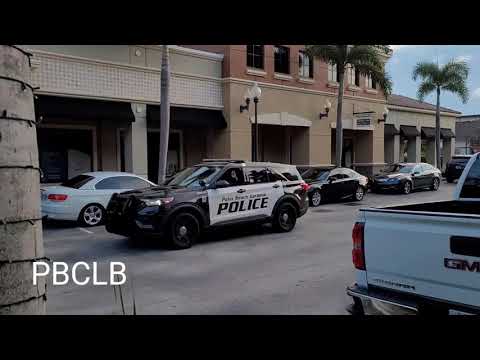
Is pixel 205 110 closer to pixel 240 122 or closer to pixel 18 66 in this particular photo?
pixel 240 122

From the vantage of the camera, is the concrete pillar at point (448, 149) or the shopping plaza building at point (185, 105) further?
the concrete pillar at point (448, 149)

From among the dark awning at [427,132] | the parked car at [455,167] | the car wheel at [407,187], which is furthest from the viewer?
the dark awning at [427,132]

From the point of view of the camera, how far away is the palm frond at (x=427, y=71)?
97.3 feet

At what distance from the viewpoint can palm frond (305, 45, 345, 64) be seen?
2091cm

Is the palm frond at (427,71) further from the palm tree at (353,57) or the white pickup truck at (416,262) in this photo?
the white pickup truck at (416,262)

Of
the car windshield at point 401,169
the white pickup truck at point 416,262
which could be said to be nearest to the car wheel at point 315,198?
the car windshield at point 401,169

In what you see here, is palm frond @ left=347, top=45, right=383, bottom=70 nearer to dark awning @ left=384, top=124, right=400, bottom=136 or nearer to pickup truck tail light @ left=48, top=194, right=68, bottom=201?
dark awning @ left=384, top=124, right=400, bottom=136

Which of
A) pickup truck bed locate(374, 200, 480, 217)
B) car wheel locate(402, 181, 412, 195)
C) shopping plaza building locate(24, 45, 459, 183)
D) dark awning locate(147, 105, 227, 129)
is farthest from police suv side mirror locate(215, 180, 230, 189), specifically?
car wheel locate(402, 181, 412, 195)

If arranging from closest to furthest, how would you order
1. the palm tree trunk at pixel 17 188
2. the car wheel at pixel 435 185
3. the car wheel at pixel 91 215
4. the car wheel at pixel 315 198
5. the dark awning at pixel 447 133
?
the palm tree trunk at pixel 17 188
the car wheel at pixel 91 215
the car wheel at pixel 315 198
the car wheel at pixel 435 185
the dark awning at pixel 447 133

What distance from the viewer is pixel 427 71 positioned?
29781mm

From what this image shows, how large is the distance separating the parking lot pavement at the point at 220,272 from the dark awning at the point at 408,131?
2147cm

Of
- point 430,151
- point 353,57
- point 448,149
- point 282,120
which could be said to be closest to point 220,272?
point 282,120
